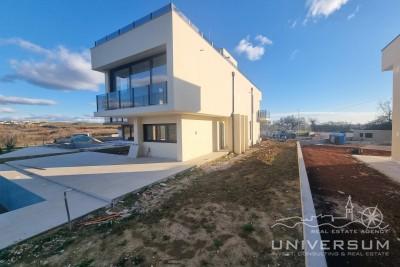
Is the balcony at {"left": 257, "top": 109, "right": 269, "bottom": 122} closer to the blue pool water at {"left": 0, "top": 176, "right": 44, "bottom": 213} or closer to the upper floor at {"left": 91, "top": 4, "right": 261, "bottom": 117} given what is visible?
the upper floor at {"left": 91, "top": 4, "right": 261, "bottom": 117}

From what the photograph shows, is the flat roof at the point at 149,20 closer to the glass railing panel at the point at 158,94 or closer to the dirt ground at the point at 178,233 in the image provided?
the glass railing panel at the point at 158,94

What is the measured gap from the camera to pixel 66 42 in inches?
588

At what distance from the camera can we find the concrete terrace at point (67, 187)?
12.8ft

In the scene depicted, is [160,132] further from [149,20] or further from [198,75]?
[149,20]

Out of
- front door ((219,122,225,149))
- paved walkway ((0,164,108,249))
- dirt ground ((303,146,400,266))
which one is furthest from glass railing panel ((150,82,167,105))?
dirt ground ((303,146,400,266))

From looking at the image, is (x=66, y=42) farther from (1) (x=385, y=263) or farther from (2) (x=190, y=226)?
(1) (x=385, y=263)

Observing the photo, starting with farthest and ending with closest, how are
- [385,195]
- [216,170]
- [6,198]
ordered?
1. [216,170]
2. [6,198]
3. [385,195]

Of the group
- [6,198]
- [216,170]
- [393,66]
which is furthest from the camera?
[393,66]

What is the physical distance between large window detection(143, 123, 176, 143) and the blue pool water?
20.8 feet

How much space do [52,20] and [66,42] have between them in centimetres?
395

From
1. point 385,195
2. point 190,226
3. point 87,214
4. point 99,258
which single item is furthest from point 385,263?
point 87,214

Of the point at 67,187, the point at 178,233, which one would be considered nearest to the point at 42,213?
the point at 67,187

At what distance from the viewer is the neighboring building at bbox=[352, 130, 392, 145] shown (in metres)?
26.1

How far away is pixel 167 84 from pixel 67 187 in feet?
19.0
